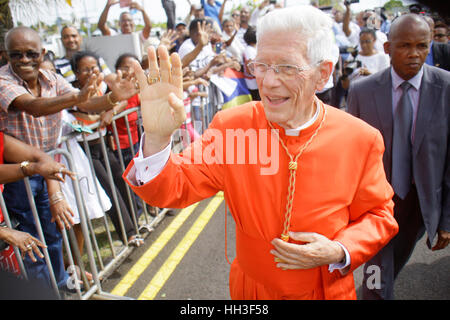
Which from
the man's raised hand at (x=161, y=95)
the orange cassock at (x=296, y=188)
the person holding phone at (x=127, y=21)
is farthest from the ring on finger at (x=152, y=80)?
the person holding phone at (x=127, y=21)

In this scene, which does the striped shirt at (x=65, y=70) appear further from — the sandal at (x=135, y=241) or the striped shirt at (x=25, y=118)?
the sandal at (x=135, y=241)

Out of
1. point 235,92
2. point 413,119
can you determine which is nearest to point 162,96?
point 413,119

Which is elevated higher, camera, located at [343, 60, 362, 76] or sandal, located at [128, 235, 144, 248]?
camera, located at [343, 60, 362, 76]

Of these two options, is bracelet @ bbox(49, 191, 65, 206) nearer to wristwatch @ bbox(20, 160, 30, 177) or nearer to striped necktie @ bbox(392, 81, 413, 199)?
wristwatch @ bbox(20, 160, 30, 177)

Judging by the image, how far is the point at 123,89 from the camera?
3.19 m

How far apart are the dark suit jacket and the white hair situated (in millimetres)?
1176

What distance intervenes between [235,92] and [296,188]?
15.6ft

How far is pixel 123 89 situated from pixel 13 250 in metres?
1.55

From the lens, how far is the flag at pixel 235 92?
6.05 metres

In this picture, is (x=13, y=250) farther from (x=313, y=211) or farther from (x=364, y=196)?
(x=364, y=196)

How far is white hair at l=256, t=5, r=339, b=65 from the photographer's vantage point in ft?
4.79

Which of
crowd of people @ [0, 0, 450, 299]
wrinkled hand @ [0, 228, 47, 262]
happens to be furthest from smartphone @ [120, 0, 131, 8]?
wrinkled hand @ [0, 228, 47, 262]

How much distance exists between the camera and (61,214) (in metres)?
2.60

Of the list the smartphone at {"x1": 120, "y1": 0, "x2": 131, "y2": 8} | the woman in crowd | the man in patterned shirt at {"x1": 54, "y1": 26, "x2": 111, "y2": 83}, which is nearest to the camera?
the woman in crowd
